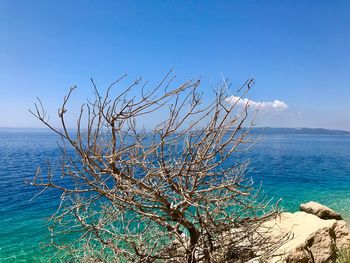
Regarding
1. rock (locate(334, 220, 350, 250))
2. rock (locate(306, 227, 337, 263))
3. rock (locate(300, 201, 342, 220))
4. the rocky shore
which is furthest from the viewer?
rock (locate(300, 201, 342, 220))

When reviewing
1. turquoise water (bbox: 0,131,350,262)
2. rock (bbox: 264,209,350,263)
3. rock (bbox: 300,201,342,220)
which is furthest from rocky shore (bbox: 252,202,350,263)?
rock (bbox: 300,201,342,220)

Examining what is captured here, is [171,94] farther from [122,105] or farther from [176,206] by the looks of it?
[176,206]

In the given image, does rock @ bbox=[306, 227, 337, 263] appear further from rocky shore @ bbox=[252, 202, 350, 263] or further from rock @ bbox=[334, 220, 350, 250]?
rock @ bbox=[334, 220, 350, 250]

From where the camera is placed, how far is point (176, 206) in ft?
16.9

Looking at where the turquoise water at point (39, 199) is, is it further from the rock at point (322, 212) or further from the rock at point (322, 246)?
the rock at point (322, 212)

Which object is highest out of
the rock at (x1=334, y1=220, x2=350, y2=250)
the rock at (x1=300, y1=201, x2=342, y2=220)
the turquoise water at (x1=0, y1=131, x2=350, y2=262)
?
the rock at (x1=334, y1=220, x2=350, y2=250)

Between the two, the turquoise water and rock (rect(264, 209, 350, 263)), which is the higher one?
rock (rect(264, 209, 350, 263))

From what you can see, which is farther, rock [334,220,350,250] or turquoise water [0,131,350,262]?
turquoise water [0,131,350,262]

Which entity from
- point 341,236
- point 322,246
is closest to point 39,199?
point 322,246

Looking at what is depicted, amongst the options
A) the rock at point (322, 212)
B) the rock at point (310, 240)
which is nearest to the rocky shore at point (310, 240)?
the rock at point (310, 240)

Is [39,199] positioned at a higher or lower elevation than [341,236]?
lower

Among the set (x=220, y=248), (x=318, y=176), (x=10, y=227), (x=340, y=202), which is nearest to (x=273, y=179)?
(x=318, y=176)

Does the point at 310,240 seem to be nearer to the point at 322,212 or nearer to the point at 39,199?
the point at 322,212

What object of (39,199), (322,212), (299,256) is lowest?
(39,199)
